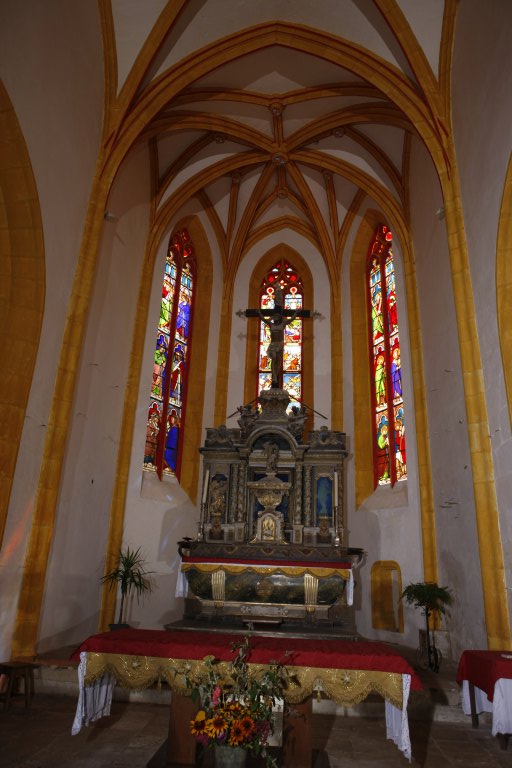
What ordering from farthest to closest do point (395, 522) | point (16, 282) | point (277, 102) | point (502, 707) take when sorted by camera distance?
point (277, 102) → point (395, 522) → point (16, 282) → point (502, 707)

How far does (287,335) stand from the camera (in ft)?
51.6

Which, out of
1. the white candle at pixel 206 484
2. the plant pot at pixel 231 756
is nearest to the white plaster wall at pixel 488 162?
the plant pot at pixel 231 756

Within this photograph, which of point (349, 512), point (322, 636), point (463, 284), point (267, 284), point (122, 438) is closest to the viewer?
point (322, 636)

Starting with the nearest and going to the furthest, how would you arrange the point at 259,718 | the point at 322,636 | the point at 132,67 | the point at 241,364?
the point at 259,718 → the point at 322,636 → the point at 132,67 → the point at 241,364

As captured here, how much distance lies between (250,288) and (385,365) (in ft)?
16.3

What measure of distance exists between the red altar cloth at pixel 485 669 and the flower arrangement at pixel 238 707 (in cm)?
247

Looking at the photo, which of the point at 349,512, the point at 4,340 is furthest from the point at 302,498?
the point at 4,340

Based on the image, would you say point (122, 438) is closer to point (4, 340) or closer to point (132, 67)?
point (4, 340)

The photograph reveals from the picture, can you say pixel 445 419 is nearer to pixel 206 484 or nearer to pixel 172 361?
pixel 206 484

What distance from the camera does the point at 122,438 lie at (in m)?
12.1

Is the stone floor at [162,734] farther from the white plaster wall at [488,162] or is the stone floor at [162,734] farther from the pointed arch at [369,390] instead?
the pointed arch at [369,390]

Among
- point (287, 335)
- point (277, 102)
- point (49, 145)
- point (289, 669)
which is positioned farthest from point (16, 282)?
point (287, 335)

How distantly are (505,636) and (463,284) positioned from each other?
5.56 meters

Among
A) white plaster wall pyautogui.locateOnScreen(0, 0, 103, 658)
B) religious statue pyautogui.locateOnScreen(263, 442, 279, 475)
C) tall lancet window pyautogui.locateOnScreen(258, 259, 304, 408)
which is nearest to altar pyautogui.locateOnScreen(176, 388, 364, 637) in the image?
religious statue pyautogui.locateOnScreen(263, 442, 279, 475)
